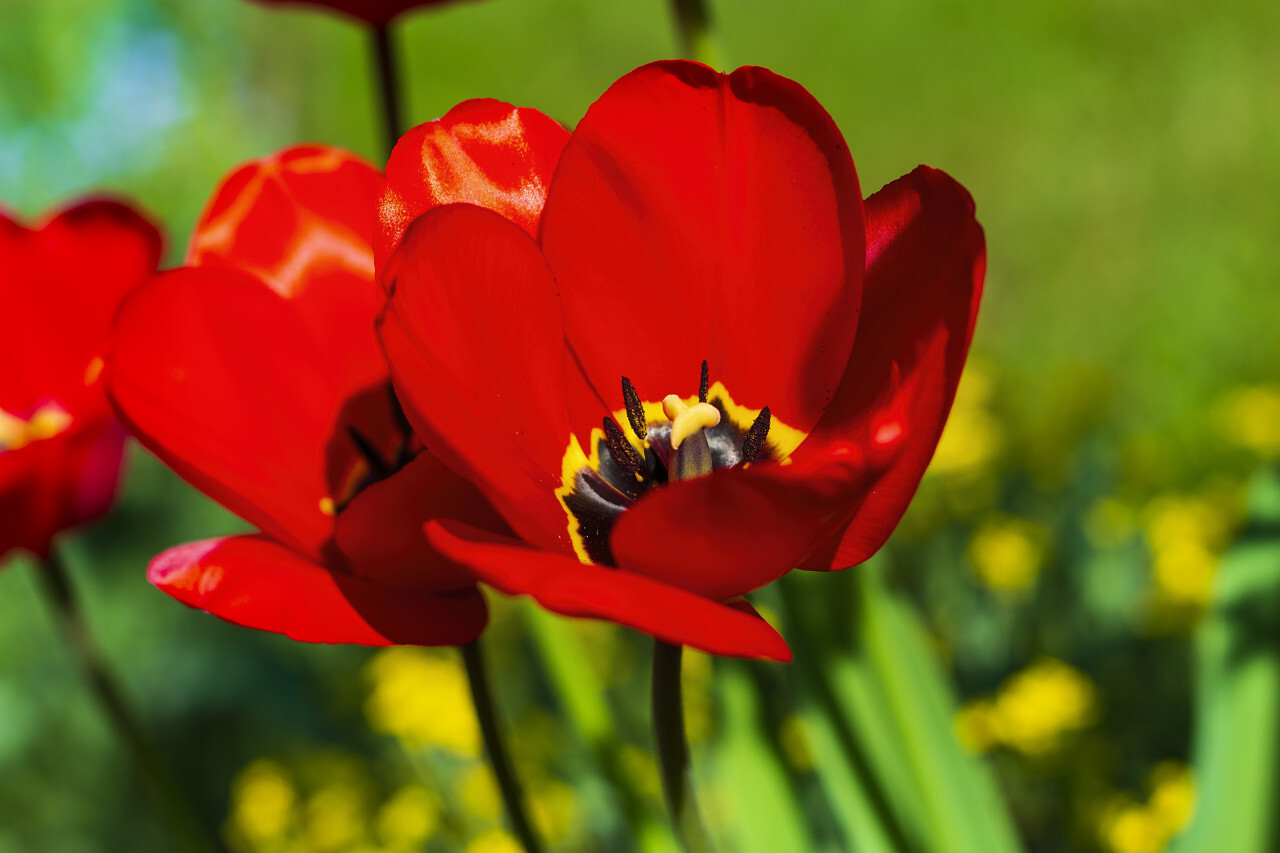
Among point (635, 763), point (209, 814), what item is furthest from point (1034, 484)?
point (209, 814)

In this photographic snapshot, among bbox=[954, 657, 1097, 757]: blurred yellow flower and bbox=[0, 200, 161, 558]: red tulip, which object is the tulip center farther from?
bbox=[954, 657, 1097, 757]: blurred yellow flower

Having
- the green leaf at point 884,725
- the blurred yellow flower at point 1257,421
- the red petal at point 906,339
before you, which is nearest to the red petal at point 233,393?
the red petal at point 906,339

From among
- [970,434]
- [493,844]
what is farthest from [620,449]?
[970,434]

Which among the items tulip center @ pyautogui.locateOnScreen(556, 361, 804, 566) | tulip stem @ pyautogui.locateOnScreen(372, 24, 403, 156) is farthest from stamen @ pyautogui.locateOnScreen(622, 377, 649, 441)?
tulip stem @ pyautogui.locateOnScreen(372, 24, 403, 156)

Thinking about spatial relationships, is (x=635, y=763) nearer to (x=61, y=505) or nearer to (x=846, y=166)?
(x=61, y=505)

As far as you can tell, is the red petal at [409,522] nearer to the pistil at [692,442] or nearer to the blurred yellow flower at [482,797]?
the pistil at [692,442]

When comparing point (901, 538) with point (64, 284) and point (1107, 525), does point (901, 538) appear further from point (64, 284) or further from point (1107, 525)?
point (64, 284)
